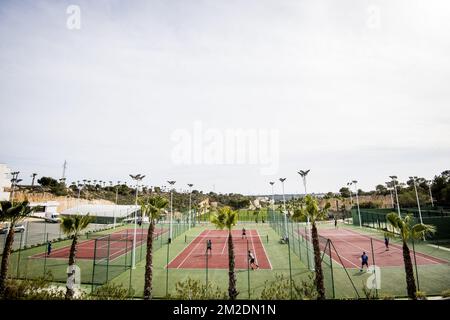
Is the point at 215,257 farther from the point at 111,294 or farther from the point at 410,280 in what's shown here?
the point at 410,280

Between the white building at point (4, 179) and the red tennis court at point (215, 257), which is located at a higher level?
the white building at point (4, 179)

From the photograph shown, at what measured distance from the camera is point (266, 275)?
21.4 metres

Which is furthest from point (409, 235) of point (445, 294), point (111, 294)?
point (111, 294)

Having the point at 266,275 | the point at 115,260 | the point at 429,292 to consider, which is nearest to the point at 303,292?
the point at 266,275

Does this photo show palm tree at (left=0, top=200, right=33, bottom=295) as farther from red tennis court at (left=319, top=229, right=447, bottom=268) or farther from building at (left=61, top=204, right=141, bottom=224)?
building at (left=61, top=204, right=141, bottom=224)

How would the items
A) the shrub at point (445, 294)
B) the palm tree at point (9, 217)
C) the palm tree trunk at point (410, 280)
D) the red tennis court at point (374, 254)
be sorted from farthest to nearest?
the red tennis court at point (374, 254), the shrub at point (445, 294), the palm tree at point (9, 217), the palm tree trunk at point (410, 280)

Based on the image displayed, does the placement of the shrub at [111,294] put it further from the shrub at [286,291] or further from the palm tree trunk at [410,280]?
the palm tree trunk at [410,280]

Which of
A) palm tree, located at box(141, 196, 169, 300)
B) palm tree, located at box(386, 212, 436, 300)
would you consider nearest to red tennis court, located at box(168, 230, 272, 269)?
palm tree, located at box(141, 196, 169, 300)

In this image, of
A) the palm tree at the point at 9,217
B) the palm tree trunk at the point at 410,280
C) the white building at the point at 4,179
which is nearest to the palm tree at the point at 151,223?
the palm tree at the point at 9,217

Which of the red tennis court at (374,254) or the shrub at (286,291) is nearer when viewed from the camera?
the shrub at (286,291)
